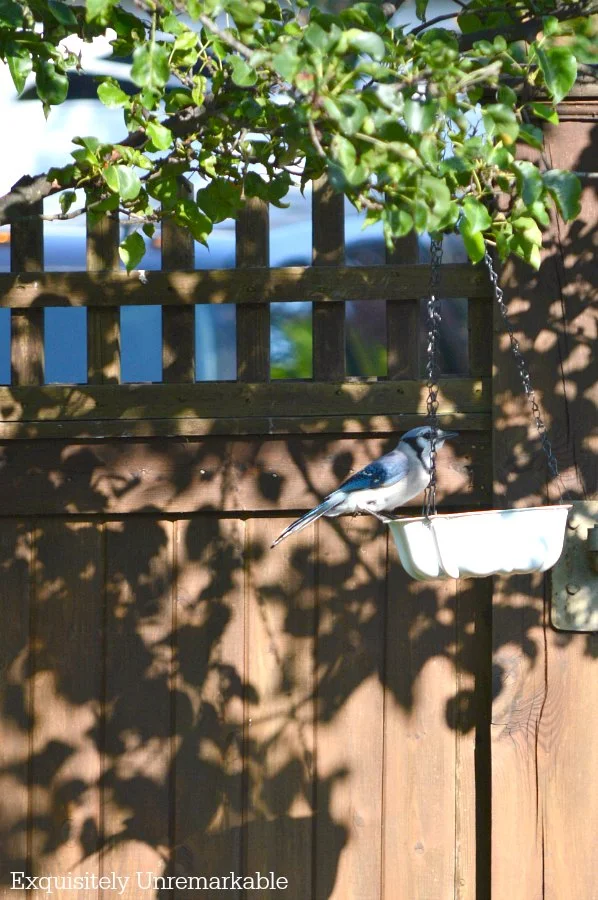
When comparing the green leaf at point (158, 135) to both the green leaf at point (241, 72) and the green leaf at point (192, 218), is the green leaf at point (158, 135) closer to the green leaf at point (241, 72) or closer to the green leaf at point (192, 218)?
the green leaf at point (241, 72)

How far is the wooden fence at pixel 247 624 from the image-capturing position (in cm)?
323

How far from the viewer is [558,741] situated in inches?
125

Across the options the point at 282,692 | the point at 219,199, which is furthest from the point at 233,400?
the point at 282,692

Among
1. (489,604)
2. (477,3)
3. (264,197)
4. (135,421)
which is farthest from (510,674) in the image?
(477,3)

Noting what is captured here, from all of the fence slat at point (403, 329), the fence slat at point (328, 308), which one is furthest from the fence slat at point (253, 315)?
the fence slat at point (403, 329)

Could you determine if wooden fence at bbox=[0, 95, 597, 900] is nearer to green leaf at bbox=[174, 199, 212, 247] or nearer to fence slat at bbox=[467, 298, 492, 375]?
fence slat at bbox=[467, 298, 492, 375]


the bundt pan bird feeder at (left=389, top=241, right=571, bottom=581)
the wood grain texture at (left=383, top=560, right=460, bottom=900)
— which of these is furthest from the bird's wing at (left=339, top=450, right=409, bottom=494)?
the wood grain texture at (left=383, top=560, right=460, bottom=900)

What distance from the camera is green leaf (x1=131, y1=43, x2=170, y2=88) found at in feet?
6.74

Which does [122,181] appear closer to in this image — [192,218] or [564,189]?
[192,218]

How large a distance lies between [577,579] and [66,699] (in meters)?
1.52

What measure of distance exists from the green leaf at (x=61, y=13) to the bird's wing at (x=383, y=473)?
1260 millimetres

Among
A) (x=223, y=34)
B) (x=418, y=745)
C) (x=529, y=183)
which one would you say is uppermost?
(x=223, y=34)

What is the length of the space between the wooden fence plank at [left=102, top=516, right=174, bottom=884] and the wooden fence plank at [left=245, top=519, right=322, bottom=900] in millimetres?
250

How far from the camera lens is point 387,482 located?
2.79 meters
